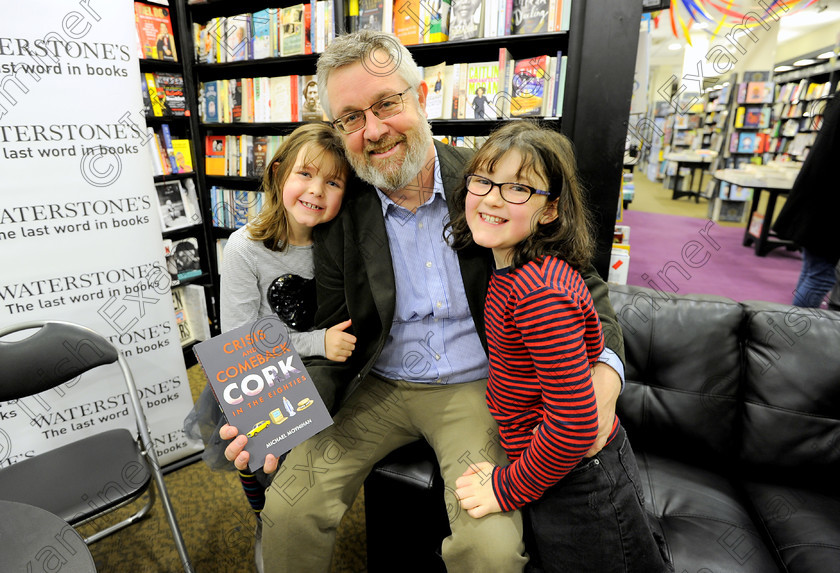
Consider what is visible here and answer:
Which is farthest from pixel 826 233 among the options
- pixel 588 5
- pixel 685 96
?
pixel 685 96

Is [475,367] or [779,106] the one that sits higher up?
[779,106]

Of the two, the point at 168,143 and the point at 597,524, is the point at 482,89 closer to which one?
the point at 168,143

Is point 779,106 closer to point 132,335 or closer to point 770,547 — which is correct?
point 770,547

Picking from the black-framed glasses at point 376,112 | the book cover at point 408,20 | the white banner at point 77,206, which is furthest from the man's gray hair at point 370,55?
the book cover at point 408,20

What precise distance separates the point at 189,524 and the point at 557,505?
5.03ft

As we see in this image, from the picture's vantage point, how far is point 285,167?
4.37 feet

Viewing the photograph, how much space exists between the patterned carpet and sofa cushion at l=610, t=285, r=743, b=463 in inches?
44.6

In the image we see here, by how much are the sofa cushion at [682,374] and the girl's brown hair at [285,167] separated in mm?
1078

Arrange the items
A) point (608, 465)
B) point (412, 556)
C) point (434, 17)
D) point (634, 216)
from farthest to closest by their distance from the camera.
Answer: point (634, 216) → point (434, 17) → point (412, 556) → point (608, 465)

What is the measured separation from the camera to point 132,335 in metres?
1.79

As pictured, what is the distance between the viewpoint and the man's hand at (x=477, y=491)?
1.04 metres

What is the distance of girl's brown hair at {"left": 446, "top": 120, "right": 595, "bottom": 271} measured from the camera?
3.21 feet

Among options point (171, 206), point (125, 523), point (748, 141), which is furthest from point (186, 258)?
point (748, 141)

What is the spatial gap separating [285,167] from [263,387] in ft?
2.13
